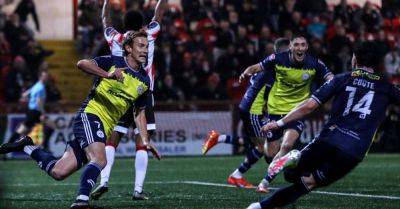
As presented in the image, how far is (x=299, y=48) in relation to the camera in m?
14.5

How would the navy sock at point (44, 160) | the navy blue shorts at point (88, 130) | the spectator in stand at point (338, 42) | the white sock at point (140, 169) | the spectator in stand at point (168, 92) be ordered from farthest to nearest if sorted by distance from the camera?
the spectator in stand at point (338, 42) → the spectator in stand at point (168, 92) → the white sock at point (140, 169) → the navy sock at point (44, 160) → the navy blue shorts at point (88, 130)

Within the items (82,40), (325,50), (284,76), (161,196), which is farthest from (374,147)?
(161,196)

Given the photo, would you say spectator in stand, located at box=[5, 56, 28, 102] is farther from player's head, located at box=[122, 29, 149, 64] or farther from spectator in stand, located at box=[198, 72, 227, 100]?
player's head, located at box=[122, 29, 149, 64]

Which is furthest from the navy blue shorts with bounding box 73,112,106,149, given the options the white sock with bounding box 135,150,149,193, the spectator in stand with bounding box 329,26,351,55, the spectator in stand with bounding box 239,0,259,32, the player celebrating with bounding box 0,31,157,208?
the spectator in stand with bounding box 329,26,351,55

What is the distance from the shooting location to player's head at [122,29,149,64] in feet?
36.3

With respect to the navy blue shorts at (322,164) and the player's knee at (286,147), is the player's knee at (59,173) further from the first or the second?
the player's knee at (286,147)

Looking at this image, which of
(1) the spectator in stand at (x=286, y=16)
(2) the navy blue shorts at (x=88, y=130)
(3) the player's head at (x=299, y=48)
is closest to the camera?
(2) the navy blue shorts at (x=88, y=130)

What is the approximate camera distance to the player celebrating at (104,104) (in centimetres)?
1077

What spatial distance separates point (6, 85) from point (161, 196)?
12769 mm

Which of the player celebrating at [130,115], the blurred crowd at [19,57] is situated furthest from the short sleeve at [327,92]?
the blurred crowd at [19,57]

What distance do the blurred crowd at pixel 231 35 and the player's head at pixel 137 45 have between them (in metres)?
12.9

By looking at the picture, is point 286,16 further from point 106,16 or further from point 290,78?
point 106,16

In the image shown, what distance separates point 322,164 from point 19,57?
651 inches

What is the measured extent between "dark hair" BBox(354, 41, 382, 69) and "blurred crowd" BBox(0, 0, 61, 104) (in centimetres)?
1552
